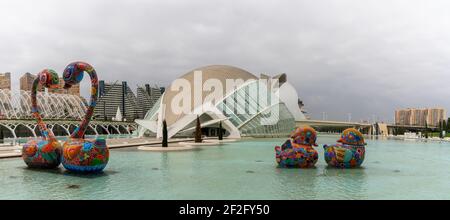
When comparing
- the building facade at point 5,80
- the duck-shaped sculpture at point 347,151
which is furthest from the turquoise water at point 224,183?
the building facade at point 5,80

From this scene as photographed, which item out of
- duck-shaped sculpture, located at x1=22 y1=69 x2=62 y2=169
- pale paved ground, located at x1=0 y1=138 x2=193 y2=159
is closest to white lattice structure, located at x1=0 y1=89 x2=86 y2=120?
pale paved ground, located at x1=0 y1=138 x2=193 y2=159

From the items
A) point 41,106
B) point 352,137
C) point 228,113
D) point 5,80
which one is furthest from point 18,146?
point 5,80

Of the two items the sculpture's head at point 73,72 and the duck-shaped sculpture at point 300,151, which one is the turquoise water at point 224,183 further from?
the sculpture's head at point 73,72

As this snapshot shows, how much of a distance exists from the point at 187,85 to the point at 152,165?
161 feet

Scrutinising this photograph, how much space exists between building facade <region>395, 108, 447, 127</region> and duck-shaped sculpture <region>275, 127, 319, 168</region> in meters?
151

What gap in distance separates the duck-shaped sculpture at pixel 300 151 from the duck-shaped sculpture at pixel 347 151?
0.75 m

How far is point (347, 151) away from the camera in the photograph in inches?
529

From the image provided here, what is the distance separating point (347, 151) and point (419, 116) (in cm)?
17632

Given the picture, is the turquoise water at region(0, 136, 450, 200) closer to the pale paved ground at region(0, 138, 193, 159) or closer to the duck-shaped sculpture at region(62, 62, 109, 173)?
the duck-shaped sculpture at region(62, 62, 109, 173)

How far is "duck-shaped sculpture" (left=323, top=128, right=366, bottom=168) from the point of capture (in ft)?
43.5

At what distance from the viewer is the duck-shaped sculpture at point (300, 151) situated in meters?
13.2

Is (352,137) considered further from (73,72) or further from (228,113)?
(228,113)
